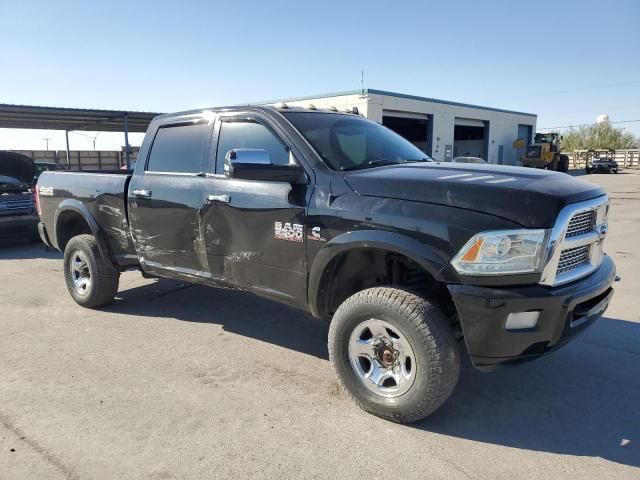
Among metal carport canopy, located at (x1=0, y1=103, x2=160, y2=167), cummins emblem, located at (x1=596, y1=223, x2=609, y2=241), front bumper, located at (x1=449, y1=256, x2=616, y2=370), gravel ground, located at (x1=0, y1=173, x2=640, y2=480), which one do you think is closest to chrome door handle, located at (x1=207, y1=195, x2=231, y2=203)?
gravel ground, located at (x1=0, y1=173, x2=640, y2=480)

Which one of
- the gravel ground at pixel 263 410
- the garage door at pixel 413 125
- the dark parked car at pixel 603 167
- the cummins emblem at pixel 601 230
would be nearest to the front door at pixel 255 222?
the gravel ground at pixel 263 410

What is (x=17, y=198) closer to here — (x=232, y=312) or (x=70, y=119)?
(x=232, y=312)

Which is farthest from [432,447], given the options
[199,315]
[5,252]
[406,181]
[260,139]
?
[5,252]

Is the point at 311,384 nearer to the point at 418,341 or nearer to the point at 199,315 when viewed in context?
the point at 418,341

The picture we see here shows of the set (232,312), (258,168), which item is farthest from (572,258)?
(232,312)

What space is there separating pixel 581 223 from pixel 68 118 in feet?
70.2

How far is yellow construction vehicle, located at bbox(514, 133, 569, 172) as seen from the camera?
36000 millimetres

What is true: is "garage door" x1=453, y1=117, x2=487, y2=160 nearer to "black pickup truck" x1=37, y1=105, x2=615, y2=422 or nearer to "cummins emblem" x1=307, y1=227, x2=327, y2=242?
"black pickup truck" x1=37, y1=105, x2=615, y2=422

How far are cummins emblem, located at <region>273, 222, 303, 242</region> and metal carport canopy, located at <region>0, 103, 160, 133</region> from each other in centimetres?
1620

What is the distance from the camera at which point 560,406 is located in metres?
3.38

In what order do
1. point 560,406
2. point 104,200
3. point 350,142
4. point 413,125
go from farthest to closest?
point 413,125
point 104,200
point 350,142
point 560,406

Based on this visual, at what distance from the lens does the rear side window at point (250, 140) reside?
152 inches

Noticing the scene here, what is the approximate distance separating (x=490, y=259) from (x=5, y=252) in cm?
981

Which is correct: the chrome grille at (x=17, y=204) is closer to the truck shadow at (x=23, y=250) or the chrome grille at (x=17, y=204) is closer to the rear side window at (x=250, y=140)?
the truck shadow at (x=23, y=250)
